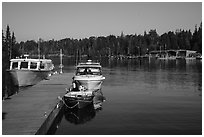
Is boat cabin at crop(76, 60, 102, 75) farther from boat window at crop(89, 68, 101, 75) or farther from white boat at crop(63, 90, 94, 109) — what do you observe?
white boat at crop(63, 90, 94, 109)

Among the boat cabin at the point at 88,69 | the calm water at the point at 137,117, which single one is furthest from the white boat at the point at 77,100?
the boat cabin at the point at 88,69

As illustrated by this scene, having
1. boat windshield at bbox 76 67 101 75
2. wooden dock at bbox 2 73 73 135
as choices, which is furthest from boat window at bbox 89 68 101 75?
wooden dock at bbox 2 73 73 135

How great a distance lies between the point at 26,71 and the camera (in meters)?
35.4

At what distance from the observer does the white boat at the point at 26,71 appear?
35.3 metres

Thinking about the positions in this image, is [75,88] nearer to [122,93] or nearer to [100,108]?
[122,93]

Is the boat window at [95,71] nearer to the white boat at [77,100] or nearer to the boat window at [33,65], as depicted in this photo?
the boat window at [33,65]

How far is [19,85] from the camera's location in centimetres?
3569

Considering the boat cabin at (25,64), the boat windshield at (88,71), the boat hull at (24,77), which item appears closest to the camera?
the boat windshield at (88,71)

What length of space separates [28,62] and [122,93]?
14.2 m

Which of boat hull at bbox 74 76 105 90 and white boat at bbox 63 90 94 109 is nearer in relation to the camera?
white boat at bbox 63 90 94 109

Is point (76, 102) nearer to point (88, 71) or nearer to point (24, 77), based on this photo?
point (88, 71)

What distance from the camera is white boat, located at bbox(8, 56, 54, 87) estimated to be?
35281mm

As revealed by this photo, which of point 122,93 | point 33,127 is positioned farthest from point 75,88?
point 33,127

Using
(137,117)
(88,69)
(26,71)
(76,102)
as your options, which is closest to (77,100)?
(76,102)
